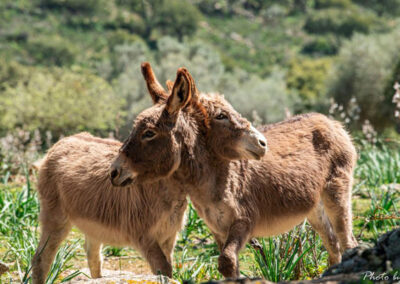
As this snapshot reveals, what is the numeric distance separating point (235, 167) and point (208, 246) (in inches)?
96.3

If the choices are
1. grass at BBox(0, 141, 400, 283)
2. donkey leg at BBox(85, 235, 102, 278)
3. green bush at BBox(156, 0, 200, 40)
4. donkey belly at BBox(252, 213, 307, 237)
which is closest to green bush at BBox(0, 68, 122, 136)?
grass at BBox(0, 141, 400, 283)

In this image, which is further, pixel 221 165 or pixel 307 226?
pixel 307 226

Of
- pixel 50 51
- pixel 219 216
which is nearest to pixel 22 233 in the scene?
pixel 219 216

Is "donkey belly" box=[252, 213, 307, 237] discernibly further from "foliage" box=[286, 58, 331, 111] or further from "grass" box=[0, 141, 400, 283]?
"foliage" box=[286, 58, 331, 111]

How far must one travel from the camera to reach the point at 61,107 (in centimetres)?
3800

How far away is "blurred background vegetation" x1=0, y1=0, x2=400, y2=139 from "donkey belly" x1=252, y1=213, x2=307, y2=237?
5.16 m

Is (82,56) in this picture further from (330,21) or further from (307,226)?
(307,226)

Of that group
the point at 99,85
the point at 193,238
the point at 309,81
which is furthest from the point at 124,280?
the point at 309,81

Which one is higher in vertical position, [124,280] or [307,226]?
[124,280]

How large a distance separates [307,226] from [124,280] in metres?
2.63

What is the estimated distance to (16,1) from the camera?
81750 millimetres

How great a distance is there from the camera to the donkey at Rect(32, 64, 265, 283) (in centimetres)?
395

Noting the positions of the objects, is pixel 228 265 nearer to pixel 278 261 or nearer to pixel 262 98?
pixel 278 261

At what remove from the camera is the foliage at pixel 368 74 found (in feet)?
113
